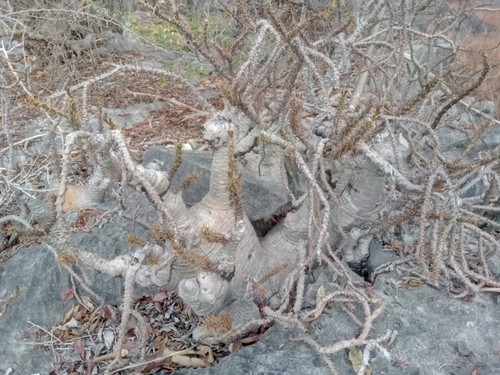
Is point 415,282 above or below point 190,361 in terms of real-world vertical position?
above

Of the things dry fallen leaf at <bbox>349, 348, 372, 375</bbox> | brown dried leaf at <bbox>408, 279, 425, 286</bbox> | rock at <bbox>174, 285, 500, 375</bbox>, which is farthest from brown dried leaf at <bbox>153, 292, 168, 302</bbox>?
brown dried leaf at <bbox>408, 279, 425, 286</bbox>

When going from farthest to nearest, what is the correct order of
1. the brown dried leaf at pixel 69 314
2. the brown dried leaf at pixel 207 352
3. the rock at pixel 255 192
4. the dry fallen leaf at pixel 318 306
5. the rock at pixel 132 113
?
the rock at pixel 132 113, the rock at pixel 255 192, the brown dried leaf at pixel 69 314, the brown dried leaf at pixel 207 352, the dry fallen leaf at pixel 318 306

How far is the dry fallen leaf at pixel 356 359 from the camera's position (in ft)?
4.19

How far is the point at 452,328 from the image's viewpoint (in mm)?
1408

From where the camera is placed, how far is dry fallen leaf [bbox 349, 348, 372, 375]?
128cm

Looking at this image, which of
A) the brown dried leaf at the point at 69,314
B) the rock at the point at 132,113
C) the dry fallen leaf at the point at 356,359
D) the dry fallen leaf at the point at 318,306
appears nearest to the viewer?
the dry fallen leaf at the point at 356,359

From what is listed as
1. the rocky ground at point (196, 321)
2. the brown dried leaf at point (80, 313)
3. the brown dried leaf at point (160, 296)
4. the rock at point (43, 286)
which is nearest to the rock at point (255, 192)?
the rocky ground at point (196, 321)

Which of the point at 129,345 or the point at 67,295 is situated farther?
the point at 67,295

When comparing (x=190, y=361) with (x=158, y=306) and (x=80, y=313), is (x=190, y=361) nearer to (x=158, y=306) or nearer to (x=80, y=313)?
(x=158, y=306)

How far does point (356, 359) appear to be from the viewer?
4.28ft

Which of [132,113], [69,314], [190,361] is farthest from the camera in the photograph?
[132,113]

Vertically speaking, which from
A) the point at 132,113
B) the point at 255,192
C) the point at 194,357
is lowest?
the point at 132,113

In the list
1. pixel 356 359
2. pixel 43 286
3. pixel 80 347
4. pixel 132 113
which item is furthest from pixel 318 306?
pixel 132 113

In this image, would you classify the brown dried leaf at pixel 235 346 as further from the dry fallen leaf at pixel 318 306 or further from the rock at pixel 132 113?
the rock at pixel 132 113
